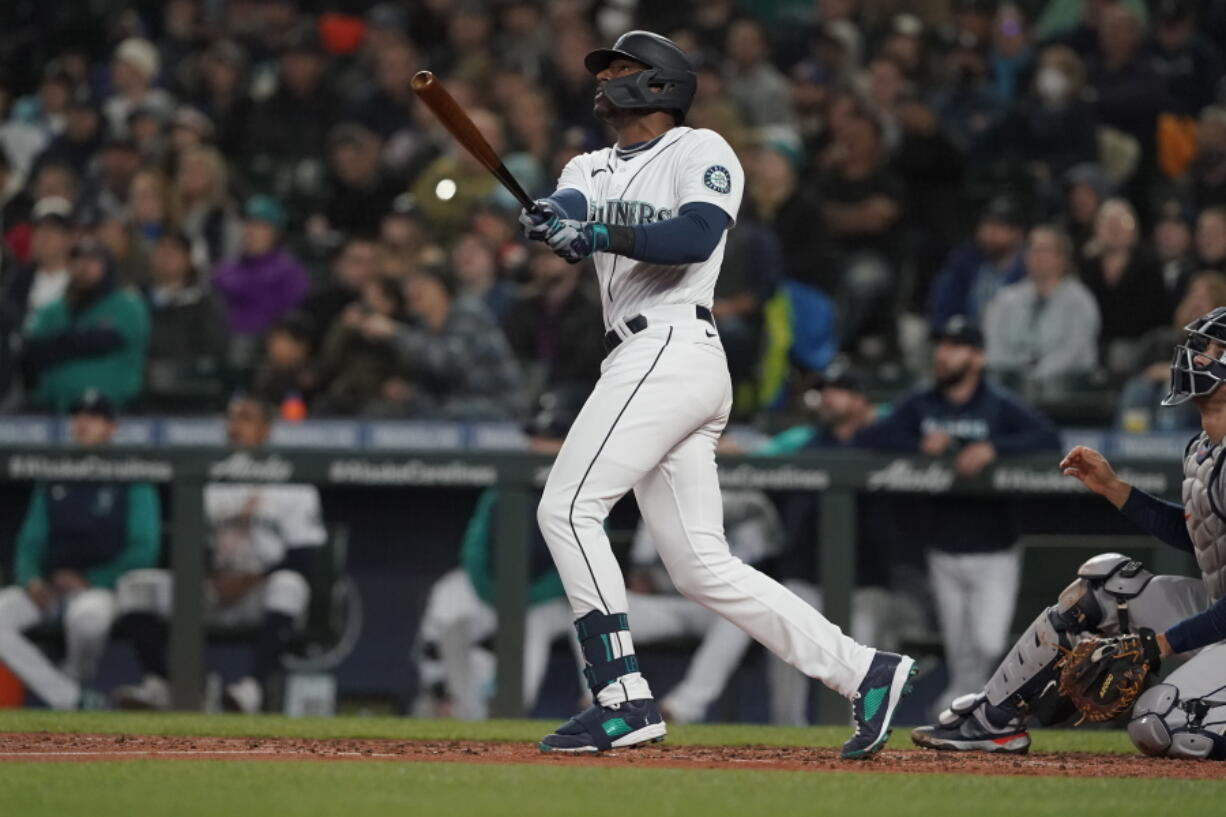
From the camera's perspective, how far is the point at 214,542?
7.93 m

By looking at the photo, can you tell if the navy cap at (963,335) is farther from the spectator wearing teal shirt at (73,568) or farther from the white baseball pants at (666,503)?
the spectator wearing teal shirt at (73,568)

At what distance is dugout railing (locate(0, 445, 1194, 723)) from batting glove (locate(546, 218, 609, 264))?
322 cm

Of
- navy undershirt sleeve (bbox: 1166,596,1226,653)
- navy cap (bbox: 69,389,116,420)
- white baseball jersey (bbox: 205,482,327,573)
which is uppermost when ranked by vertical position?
navy cap (bbox: 69,389,116,420)

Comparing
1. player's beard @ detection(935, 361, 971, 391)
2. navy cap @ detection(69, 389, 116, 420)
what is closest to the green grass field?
player's beard @ detection(935, 361, 971, 391)

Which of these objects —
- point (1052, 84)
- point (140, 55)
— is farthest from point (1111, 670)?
point (140, 55)

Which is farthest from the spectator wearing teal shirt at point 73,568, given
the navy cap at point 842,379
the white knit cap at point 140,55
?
the white knit cap at point 140,55

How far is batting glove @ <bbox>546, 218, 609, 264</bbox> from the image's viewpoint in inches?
184

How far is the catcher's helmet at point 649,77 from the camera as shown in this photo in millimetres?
5082

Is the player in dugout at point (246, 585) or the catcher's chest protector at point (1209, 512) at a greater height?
the catcher's chest protector at point (1209, 512)

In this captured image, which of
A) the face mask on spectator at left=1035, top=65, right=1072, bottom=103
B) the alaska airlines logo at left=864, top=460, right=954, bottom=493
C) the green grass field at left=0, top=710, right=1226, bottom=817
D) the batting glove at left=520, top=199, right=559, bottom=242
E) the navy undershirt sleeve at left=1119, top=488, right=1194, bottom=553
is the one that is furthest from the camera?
the face mask on spectator at left=1035, top=65, right=1072, bottom=103

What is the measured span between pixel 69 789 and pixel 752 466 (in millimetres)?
3938

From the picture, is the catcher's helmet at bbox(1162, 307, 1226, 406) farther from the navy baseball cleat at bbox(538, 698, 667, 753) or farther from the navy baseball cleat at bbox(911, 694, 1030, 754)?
the navy baseball cleat at bbox(538, 698, 667, 753)

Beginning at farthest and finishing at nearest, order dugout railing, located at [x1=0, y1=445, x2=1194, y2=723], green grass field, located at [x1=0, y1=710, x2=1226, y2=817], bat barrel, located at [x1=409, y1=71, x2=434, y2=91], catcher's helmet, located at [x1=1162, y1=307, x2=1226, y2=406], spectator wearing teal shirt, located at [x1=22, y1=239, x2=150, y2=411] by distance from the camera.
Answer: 1. spectator wearing teal shirt, located at [x1=22, y1=239, x2=150, y2=411]
2. dugout railing, located at [x1=0, y1=445, x2=1194, y2=723]
3. catcher's helmet, located at [x1=1162, y1=307, x2=1226, y2=406]
4. bat barrel, located at [x1=409, y1=71, x2=434, y2=91]
5. green grass field, located at [x1=0, y1=710, x2=1226, y2=817]

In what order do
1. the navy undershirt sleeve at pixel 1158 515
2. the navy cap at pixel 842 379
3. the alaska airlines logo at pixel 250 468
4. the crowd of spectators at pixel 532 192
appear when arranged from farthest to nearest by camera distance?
the crowd of spectators at pixel 532 192
the navy cap at pixel 842 379
the alaska airlines logo at pixel 250 468
the navy undershirt sleeve at pixel 1158 515
